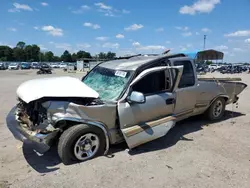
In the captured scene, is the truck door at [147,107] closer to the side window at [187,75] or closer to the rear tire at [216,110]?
the side window at [187,75]

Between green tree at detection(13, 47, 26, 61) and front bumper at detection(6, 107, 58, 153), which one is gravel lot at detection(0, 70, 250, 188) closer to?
front bumper at detection(6, 107, 58, 153)

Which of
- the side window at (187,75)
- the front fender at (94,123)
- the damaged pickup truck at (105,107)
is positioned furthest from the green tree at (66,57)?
the front fender at (94,123)

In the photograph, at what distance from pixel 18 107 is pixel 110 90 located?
6.21 feet

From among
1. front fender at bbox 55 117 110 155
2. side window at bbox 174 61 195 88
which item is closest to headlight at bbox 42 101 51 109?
front fender at bbox 55 117 110 155

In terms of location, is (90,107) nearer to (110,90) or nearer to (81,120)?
(81,120)

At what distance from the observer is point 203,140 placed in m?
4.93

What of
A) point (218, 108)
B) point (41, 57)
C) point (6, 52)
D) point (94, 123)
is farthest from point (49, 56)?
point (94, 123)

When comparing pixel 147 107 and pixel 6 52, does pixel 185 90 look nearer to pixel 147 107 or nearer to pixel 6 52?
pixel 147 107

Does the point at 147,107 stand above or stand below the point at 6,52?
below

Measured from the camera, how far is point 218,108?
20.7ft

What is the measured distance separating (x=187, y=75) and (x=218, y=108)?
1.80 meters

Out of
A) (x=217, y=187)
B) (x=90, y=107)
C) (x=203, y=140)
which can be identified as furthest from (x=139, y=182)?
(x=203, y=140)

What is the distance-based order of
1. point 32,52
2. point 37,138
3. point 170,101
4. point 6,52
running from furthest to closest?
point 32,52 < point 6,52 < point 170,101 < point 37,138

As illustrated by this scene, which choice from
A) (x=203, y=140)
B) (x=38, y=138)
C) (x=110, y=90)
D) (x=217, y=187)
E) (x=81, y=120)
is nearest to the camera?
(x=217, y=187)
